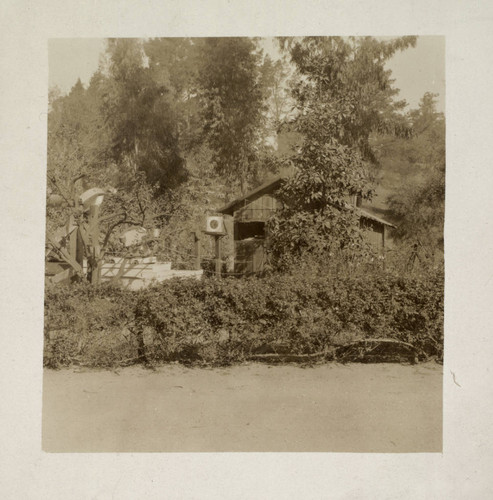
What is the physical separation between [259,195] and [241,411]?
5.35 meters

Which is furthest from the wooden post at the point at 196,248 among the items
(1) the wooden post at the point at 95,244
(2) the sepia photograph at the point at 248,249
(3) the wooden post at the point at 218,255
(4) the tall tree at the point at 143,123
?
(1) the wooden post at the point at 95,244

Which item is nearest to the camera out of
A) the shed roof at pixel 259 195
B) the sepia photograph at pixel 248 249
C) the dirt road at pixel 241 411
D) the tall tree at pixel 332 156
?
the dirt road at pixel 241 411

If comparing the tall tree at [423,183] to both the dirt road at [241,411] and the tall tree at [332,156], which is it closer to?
the tall tree at [332,156]

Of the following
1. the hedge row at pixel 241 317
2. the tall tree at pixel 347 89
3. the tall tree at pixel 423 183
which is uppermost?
the tall tree at pixel 347 89

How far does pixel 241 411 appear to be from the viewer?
452cm

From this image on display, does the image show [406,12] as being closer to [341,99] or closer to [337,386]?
[341,99]

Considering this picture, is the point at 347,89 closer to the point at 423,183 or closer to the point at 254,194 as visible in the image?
the point at 423,183

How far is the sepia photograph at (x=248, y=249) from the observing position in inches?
177

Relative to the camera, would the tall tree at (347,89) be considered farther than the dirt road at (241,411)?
Yes

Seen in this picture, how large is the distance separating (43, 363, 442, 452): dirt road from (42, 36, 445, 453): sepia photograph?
21 millimetres

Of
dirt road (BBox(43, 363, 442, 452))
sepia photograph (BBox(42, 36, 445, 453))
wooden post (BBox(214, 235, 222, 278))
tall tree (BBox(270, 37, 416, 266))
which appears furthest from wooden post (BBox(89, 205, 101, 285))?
tall tree (BBox(270, 37, 416, 266))

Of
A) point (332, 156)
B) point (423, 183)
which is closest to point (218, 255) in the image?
point (332, 156)

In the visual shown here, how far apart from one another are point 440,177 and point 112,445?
4826mm

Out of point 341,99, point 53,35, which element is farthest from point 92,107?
point 341,99
